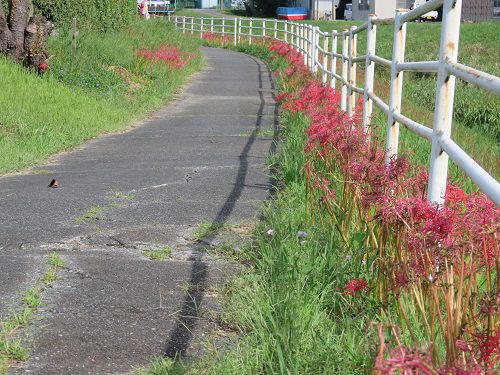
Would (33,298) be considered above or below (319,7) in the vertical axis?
above

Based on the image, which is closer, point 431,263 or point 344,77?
point 431,263

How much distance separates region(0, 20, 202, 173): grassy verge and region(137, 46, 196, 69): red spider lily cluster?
0.63 ft

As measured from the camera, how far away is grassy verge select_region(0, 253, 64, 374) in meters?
3.62

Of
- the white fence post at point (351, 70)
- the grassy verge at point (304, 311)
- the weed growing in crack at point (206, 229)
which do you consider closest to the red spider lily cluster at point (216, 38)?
the white fence post at point (351, 70)

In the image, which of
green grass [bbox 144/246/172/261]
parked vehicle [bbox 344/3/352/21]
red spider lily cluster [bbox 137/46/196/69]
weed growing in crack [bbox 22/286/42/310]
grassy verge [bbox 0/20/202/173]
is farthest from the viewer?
parked vehicle [bbox 344/3/352/21]

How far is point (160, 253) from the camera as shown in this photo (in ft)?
17.6

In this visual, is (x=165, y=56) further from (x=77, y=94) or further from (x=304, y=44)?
(x=77, y=94)

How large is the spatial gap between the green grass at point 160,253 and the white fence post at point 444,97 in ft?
6.13

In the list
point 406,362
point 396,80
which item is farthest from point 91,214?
point 406,362

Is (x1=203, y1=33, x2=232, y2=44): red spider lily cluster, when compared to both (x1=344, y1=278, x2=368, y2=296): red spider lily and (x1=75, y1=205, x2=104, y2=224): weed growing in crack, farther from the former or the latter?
(x1=344, y1=278, x2=368, y2=296): red spider lily

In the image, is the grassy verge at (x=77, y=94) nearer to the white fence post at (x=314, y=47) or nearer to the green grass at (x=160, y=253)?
the white fence post at (x=314, y=47)

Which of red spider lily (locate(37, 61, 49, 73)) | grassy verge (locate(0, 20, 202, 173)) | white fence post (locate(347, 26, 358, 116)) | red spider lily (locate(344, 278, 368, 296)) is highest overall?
white fence post (locate(347, 26, 358, 116))

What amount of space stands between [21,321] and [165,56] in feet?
53.4

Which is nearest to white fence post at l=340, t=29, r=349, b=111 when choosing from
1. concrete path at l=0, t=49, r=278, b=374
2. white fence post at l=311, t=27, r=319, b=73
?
concrete path at l=0, t=49, r=278, b=374
